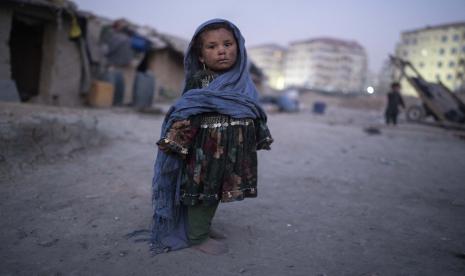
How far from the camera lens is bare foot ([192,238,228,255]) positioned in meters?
2.05

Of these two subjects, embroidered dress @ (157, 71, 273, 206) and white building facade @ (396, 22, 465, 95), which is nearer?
embroidered dress @ (157, 71, 273, 206)

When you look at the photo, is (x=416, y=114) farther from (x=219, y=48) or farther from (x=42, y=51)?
(x=219, y=48)

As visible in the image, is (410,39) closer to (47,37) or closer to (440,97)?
(440,97)

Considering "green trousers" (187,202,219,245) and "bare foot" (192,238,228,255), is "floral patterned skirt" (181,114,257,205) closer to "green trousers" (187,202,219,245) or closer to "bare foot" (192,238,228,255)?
"green trousers" (187,202,219,245)

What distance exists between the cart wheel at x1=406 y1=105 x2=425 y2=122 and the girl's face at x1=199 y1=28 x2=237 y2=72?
1402cm

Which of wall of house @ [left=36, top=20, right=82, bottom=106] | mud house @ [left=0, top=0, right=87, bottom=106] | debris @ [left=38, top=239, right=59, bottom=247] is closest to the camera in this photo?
debris @ [left=38, top=239, right=59, bottom=247]

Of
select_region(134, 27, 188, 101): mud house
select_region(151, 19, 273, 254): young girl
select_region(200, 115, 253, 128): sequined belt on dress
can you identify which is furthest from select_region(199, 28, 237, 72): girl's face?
select_region(134, 27, 188, 101): mud house

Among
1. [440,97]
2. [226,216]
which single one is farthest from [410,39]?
[226,216]

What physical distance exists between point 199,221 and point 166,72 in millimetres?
15661

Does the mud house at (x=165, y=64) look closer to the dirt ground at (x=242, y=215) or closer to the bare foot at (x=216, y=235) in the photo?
the dirt ground at (x=242, y=215)

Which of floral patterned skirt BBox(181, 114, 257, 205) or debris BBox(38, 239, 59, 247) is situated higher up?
floral patterned skirt BBox(181, 114, 257, 205)

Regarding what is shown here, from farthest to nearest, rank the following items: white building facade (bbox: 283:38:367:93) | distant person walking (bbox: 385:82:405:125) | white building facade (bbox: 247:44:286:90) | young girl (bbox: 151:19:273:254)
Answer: white building facade (bbox: 247:44:286:90) → white building facade (bbox: 283:38:367:93) → distant person walking (bbox: 385:82:405:125) → young girl (bbox: 151:19:273:254)

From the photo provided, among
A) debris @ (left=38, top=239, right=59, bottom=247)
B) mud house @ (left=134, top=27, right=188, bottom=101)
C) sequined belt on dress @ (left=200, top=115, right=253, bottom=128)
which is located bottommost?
debris @ (left=38, top=239, right=59, bottom=247)

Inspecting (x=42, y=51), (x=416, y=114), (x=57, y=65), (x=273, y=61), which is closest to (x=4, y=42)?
(x=57, y=65)
